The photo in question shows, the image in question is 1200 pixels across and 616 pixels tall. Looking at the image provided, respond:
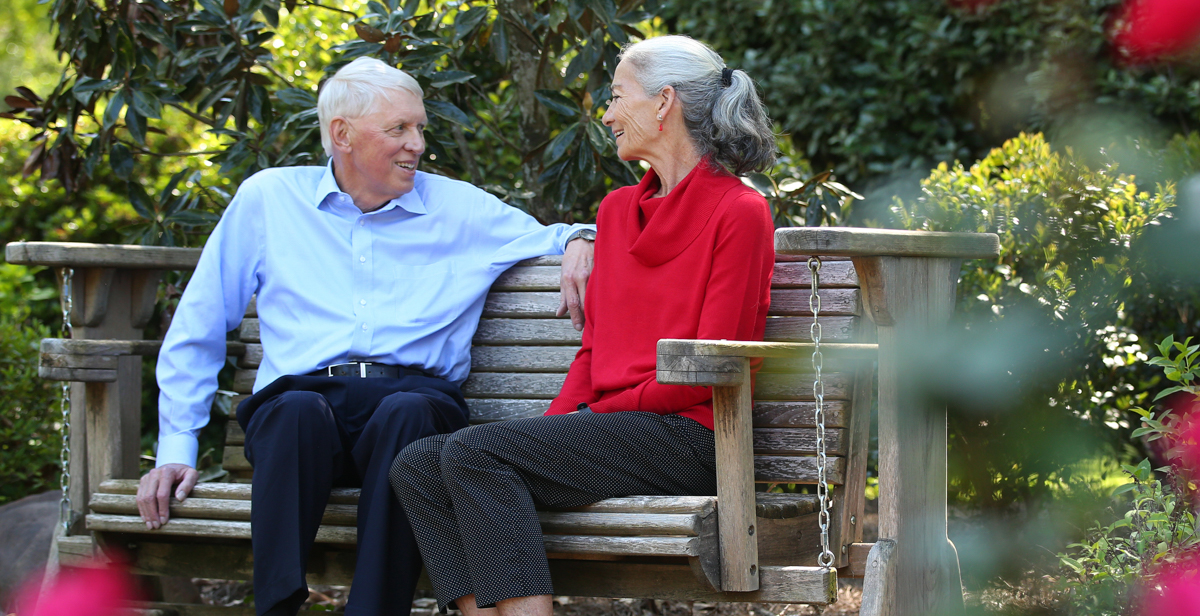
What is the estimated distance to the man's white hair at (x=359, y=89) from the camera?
10.4ft

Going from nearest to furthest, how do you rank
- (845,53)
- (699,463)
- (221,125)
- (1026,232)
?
(699,463), (1026,232), (221,125), (845,53)

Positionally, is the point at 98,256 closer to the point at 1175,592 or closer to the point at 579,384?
the point at 579,384

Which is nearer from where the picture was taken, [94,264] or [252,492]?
[252,492]

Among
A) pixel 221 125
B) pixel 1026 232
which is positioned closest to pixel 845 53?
pixel 1026 232

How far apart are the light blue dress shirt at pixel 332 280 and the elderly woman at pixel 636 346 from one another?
1.55ft

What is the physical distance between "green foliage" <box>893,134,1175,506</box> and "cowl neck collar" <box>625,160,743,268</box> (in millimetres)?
1068

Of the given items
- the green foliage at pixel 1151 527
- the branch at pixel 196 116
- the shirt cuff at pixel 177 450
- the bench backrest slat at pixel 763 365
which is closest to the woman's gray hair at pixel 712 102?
the bench backrest slat at pixel 763 365

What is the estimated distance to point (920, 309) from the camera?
2.40 m

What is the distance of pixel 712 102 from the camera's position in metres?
2.79

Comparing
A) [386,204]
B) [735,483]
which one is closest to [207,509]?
[386,204]

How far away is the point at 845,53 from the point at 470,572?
454 cm

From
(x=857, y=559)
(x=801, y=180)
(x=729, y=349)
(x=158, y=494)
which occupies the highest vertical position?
(x=801, y=180)

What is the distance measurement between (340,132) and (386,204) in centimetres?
24

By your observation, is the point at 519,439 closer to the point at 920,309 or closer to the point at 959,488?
the point at 920,309
